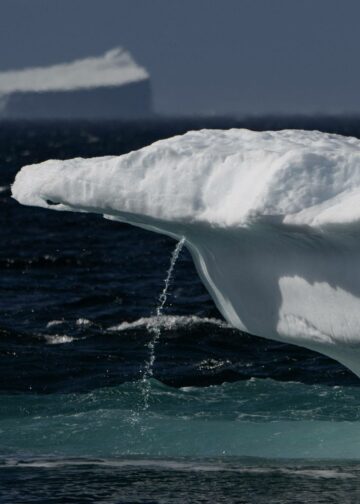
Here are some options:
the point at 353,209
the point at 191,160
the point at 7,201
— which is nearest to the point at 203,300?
the point at 191,160

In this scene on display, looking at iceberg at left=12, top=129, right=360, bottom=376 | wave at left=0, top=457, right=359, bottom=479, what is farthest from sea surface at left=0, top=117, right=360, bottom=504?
iceberg at left=12, top=129, right=360, bottom=376

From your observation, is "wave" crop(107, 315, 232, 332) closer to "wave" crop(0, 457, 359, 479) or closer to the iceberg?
the iceberg

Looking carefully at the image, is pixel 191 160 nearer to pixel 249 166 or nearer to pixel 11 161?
pixel 249 166

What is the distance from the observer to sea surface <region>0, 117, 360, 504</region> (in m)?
17.8

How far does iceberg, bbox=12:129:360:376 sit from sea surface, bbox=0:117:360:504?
4.07 ft

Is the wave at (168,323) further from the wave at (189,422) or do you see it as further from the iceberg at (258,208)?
the iceberg at (258,208)

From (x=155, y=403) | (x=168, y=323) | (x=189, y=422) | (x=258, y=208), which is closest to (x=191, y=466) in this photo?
(x=189, y=422)

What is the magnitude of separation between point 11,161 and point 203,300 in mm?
80236

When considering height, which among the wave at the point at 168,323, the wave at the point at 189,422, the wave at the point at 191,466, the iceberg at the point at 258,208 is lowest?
the wave at the point at 191,466

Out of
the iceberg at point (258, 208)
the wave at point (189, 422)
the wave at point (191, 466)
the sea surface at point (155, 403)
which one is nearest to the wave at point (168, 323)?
the sea surface at point (155, 403)

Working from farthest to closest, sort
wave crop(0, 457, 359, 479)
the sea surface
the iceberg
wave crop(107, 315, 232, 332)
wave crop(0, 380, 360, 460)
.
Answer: wave crop(107, 315, 232, 332) → wave crop(0, 380, 360, 460) → wave crop(0, 457, 359, 479) → the sea surface → the iceberg

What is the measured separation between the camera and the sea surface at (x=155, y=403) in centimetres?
1775

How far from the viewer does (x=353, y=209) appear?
16.4 metres

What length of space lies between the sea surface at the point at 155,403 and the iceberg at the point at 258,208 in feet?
4.07
